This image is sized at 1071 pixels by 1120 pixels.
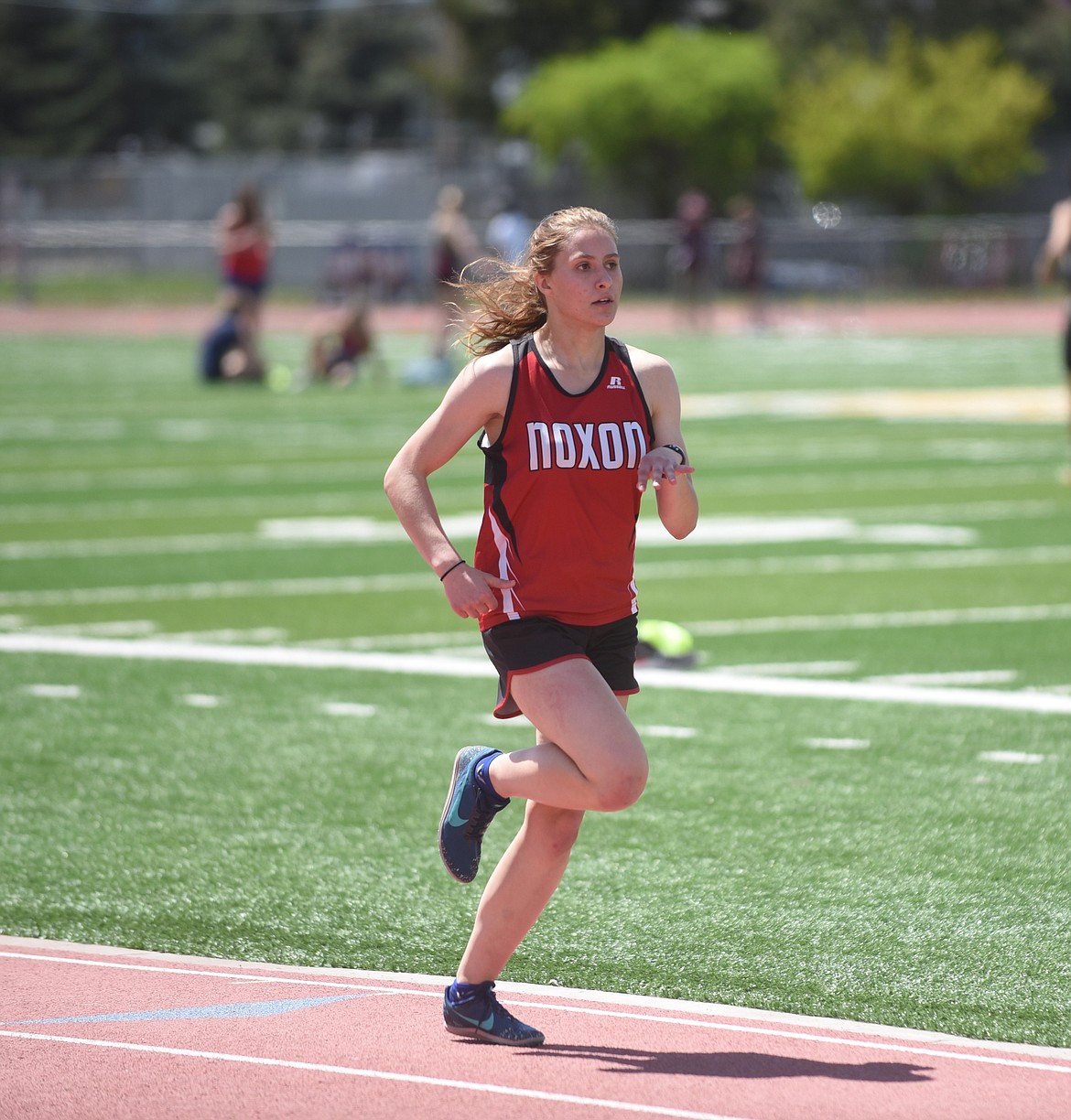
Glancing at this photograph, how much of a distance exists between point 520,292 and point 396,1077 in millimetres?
1927

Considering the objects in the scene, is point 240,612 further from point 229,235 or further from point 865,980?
point 229,235

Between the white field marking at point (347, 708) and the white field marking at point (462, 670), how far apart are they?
0.70 meters

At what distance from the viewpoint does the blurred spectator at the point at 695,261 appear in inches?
1652

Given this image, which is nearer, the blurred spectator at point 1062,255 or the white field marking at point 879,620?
the white field marking at point 879,620

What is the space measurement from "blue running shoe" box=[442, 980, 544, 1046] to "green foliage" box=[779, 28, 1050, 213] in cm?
5804

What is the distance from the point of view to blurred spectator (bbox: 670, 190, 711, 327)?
41969 mm

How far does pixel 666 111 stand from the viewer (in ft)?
207

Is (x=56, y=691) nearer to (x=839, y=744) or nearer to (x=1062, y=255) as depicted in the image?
(x=839, y=744)

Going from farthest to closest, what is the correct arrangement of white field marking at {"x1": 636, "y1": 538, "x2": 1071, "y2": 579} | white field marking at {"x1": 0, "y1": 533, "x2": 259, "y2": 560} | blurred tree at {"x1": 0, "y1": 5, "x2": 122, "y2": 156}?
blurred tree at {"x1": 0, "y1": 5, "x2": 122, "y2": 156}
white field marking at {"x1": 0, "y1": 533, "x2": 259, "y2": 560}
white field marking at {"x1": 636, "y1": 538, "x2": 1071, "y2": 579}

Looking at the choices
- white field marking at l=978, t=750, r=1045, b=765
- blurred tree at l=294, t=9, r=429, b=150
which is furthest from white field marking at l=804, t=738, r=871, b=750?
blurred tree at l=294, t=9, r=429, b=150

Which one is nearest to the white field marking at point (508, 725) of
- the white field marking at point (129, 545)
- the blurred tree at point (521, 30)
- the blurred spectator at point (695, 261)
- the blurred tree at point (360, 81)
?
the white field marking at point (129, 545)

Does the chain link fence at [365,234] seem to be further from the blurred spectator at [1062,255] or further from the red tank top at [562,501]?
the red tank top at [562,501]

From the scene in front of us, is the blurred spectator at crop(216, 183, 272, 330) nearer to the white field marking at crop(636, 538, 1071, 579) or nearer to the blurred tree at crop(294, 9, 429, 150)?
the white field marking at crop(636, 538, 1071, 579)

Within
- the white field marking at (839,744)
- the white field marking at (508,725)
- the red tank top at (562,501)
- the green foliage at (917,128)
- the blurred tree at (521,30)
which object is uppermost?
the blurred tree at (521,30)
